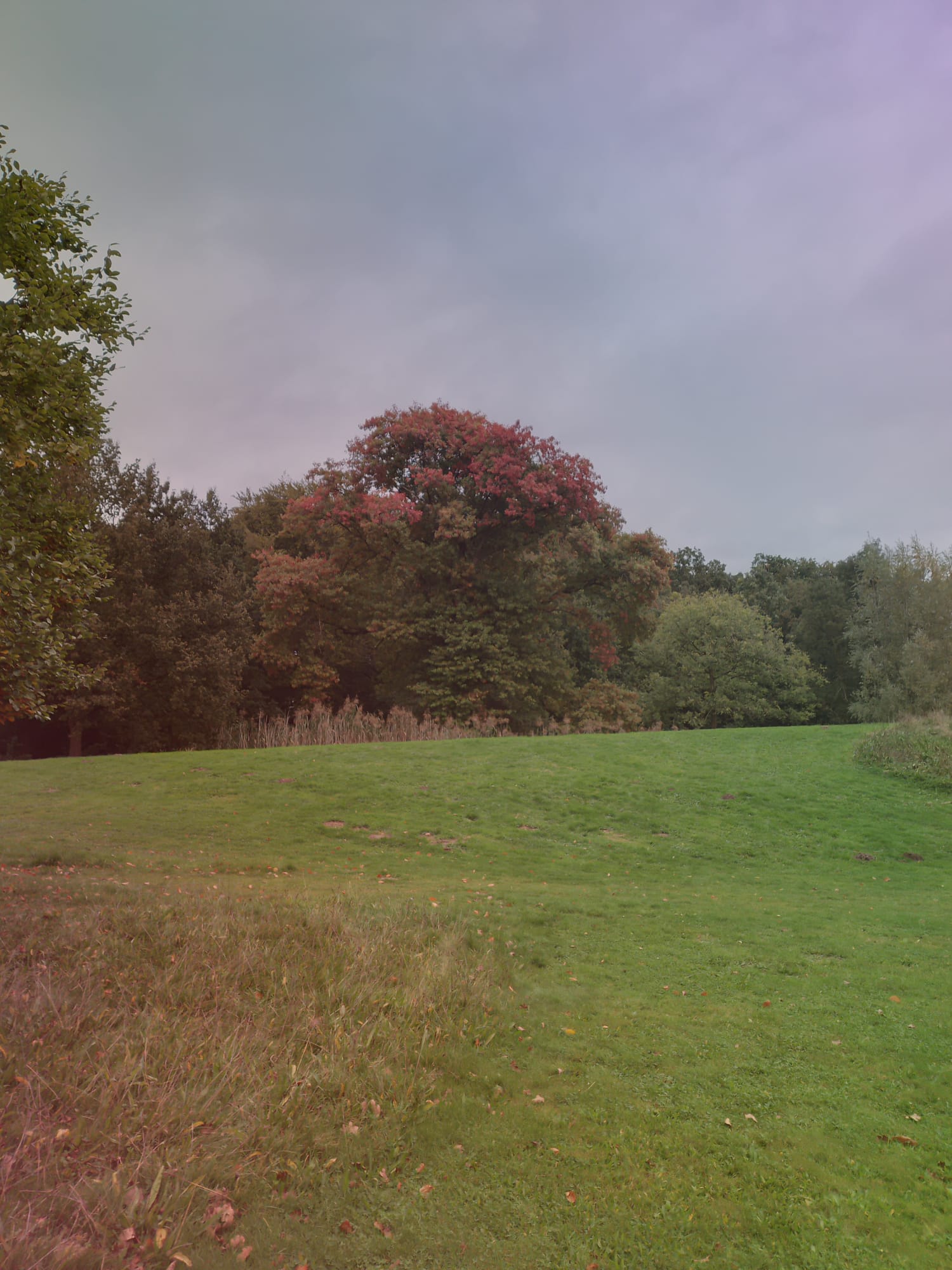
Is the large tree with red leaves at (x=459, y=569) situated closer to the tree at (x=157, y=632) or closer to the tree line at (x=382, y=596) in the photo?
the tree line at (x=382, y=596)

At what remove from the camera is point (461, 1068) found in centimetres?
455

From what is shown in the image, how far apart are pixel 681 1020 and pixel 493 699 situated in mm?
20011

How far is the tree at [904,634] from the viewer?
35.5 metres

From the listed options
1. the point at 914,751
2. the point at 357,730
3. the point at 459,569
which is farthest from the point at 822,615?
the point at 357,730

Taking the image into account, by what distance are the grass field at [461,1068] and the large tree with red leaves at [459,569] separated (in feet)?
48.4

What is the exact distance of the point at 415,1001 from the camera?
515cm

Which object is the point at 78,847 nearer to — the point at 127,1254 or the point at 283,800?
the point at 283,800

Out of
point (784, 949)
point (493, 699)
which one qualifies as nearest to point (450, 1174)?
point (784, 949)

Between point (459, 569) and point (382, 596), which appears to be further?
point (382, 596)

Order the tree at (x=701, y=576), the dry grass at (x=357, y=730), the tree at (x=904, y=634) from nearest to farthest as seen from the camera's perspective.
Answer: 1. the dry grass at (x=357, y=730)
2. the tree at (x=904, y=634)
3. the tree at (x=701, y=576)

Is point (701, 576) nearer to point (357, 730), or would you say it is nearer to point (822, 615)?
point (822, 615)

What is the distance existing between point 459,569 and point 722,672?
1716 centimetres

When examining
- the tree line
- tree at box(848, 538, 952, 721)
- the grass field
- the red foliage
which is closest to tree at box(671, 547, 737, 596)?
tree at box(848, 538, 952, 721)

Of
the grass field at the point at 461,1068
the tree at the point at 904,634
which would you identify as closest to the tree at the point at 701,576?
the tree at the point at 904,634
